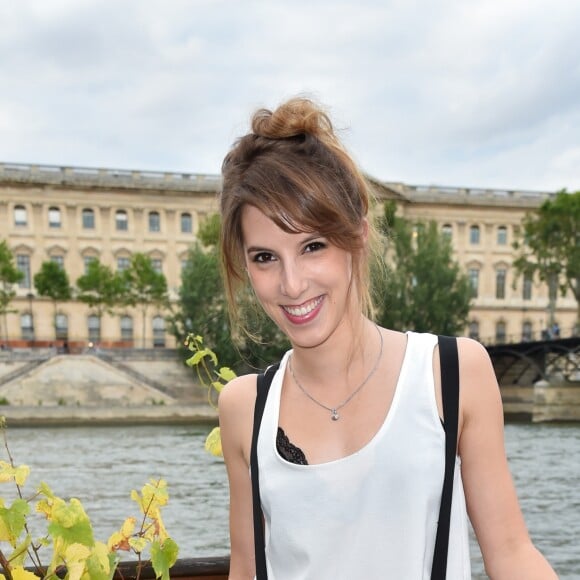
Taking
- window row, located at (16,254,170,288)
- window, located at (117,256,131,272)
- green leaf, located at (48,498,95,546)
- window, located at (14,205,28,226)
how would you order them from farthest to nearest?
window, located at (117,256,131,272) < window, located at (14,205,28,226) < window row, located at (16,254,170,288) < green leaf, located at (48,498,95,546)

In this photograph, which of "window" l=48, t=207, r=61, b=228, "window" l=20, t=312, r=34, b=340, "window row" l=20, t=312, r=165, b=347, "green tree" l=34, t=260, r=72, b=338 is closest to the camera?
"green tree" l=34, t=260, r=72, b=338

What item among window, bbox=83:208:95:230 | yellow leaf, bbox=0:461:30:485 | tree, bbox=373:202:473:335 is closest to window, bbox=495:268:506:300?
tree, bbox=373:202:473:335

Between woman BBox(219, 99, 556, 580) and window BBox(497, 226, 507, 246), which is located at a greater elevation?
window BBox(497, 226, 507, 246)

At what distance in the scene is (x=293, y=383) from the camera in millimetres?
1429

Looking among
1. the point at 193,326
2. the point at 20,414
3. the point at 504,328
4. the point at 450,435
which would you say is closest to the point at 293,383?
the point at 450,435

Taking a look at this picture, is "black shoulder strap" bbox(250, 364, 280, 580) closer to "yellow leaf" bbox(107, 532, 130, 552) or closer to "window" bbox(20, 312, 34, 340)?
"yellow leaf" bbox(107, 532, 130, 552)

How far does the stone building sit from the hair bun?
132 ft

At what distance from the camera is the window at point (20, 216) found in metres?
43.5

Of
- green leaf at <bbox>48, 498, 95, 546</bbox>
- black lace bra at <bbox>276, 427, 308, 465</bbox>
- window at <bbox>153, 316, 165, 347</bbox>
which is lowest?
window at <bbox>153, 316, 165, 347</bbox>

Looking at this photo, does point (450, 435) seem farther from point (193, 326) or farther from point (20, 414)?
point (193, 326)

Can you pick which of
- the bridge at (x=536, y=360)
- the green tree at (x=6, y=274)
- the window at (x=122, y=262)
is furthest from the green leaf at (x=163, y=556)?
the window at (x=122, y=262)

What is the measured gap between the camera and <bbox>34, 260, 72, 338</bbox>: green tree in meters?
38.8

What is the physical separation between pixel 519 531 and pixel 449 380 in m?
0.25

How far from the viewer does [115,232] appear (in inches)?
1762
